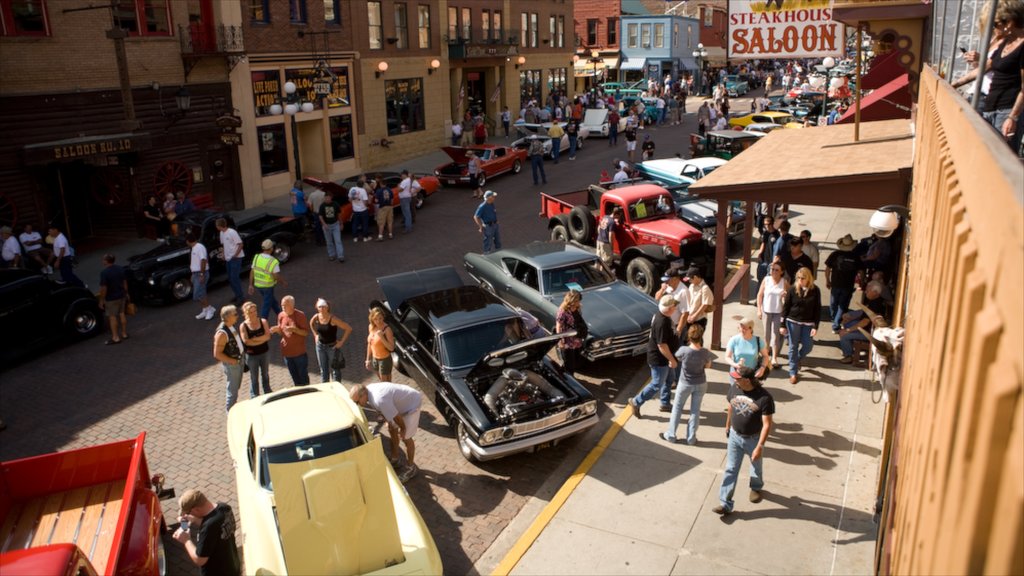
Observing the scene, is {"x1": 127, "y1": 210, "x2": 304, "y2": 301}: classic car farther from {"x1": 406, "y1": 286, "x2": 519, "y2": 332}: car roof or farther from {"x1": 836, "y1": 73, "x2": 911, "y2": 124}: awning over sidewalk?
{"x1": 836, "y1": 73, "x2": 911, "y2": 124}: awning over sidewalk

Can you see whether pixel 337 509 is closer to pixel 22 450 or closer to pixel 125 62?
pixel 22 450

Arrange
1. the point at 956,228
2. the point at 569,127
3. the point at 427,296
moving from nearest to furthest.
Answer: the point at 956,228 → the point at 427,296 → the point at 569,127

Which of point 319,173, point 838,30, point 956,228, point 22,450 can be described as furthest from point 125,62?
point 956,228

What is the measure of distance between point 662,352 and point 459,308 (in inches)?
117

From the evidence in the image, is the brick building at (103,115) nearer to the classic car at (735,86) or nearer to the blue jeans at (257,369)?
the blue jeans at (257,369)

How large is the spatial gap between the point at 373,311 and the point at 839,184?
22.3 feet

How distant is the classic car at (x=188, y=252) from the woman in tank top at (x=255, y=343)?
20.6 ft

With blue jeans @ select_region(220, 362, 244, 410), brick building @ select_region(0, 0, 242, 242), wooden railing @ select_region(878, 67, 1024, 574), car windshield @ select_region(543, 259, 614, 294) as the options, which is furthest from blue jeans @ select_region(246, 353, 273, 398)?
brick building @ select_region(0, 0, 242, 242)

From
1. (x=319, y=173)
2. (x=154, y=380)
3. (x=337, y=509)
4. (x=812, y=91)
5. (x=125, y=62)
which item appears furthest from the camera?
(x=812, y=91)

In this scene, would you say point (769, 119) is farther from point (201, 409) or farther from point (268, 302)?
point (201, 409)

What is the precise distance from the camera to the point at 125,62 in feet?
66.4

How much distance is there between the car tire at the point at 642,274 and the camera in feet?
51.3

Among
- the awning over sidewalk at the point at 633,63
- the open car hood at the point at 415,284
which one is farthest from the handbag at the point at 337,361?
the awning over sidewalk at the point at 633,63

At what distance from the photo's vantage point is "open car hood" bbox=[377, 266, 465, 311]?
12.7m
